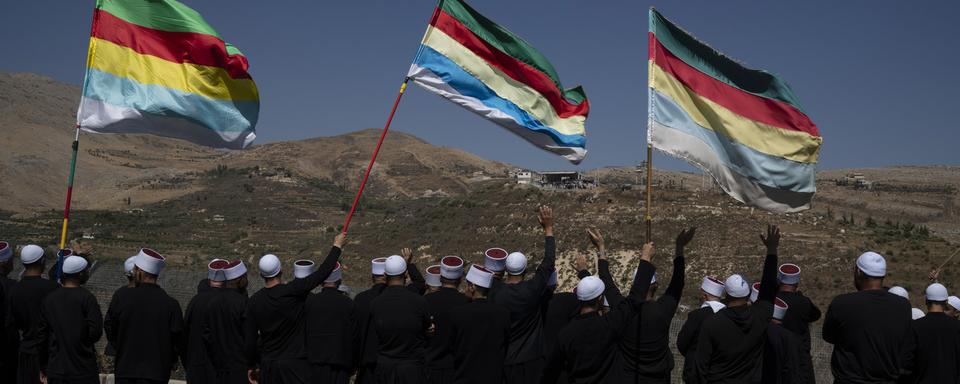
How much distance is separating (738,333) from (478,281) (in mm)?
1912

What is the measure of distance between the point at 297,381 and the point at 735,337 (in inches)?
133

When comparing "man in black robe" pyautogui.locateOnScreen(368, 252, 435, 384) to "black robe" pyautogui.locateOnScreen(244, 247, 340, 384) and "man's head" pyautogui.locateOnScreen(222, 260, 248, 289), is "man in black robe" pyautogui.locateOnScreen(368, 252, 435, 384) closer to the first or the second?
"black robe" pyautogui.locateOnScreen(244, 247, 340, 384)

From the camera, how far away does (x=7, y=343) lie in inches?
319

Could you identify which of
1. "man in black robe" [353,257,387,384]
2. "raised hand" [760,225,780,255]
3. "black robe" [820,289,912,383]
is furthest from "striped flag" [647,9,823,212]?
"man in black robe" [353,257,387,384]

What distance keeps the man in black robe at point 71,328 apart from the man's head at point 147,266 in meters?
0.43

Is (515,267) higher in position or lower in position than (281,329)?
higher

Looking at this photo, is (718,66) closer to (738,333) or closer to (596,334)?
(738,333)

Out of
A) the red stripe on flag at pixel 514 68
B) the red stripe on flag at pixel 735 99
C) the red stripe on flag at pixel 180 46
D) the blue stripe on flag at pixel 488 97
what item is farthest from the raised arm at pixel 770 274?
the red stripe on flag at pixel 180 46

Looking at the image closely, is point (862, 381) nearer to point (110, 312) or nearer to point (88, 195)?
point (110, 312)

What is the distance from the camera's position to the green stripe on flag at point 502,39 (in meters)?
9.20

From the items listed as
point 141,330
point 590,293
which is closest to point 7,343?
point 141,330

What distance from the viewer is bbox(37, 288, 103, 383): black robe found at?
736 centimetres

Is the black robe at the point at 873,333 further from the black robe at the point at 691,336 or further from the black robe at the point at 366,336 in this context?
the black robe at the point at 366,336

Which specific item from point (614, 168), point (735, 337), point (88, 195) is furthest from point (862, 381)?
point (614, 168)
